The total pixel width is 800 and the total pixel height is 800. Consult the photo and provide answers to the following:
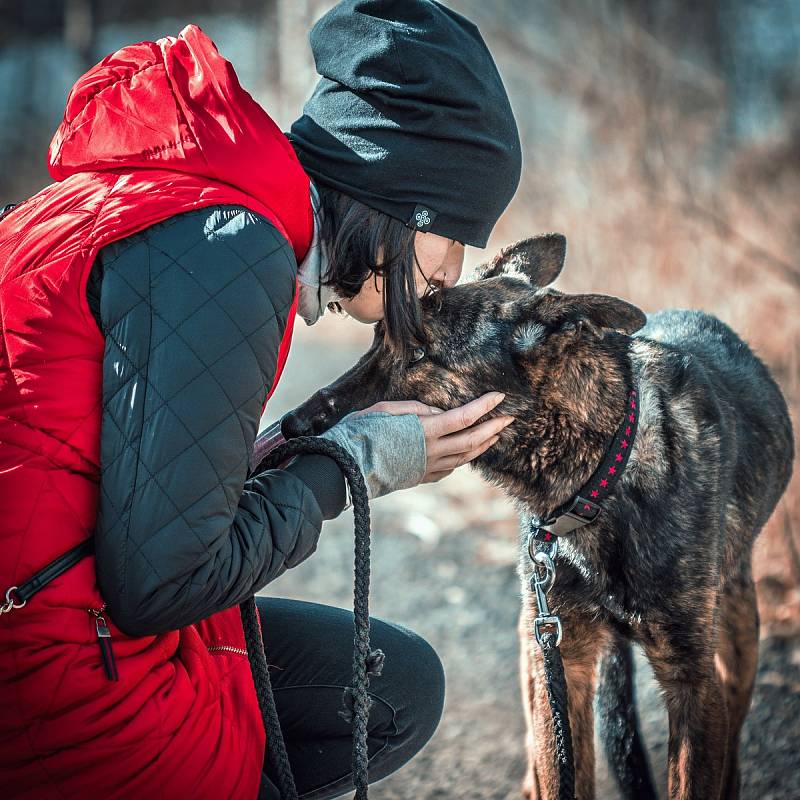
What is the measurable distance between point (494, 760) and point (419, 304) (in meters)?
2.04

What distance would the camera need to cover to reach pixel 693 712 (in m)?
2.63

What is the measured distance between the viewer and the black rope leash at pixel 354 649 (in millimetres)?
2025

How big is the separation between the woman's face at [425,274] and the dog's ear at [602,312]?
1.13 ft

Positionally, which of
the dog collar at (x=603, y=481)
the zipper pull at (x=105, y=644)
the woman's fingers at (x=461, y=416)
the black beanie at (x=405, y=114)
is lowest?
the zipper pull at (x=105, y=644)

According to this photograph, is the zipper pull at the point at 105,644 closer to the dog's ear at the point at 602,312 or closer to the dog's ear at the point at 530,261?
the dog's ear at the point at 602,312

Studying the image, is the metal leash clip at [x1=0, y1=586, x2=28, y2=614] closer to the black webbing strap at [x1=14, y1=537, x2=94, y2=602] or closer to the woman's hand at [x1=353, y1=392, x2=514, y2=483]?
the black webbing strap at [x1=14, y1=537, x2=94, y2=602]

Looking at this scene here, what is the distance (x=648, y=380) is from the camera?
110 inches

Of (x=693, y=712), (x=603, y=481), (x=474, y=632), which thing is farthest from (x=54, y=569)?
(x=474, y=632)

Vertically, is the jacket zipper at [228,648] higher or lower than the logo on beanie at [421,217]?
lower

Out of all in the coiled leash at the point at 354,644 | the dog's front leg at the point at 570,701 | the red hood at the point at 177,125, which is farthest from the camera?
the dog's front leg at the point at 570,701

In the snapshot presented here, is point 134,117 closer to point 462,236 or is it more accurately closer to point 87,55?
point 462,236

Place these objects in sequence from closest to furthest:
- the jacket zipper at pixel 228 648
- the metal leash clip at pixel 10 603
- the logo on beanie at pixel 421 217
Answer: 1. the metal leash clip at pixel 10 603
2. the jacket zipper at pixel 228 648
3. the logo on beanie at pixel 421 217

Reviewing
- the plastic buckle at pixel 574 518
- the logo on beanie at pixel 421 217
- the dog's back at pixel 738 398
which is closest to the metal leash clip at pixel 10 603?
the logo on beanie at pixel 421 217

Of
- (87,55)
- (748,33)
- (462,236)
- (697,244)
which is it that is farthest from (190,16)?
(462,236)
